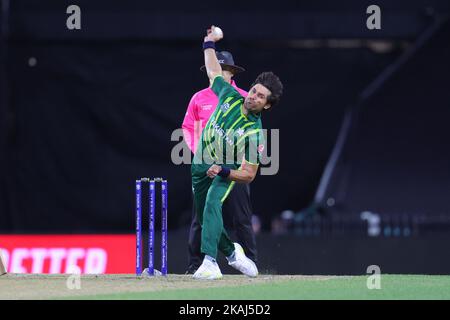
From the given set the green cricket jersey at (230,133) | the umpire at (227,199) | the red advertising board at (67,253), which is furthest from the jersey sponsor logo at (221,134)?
the red advertising board at (67,253)

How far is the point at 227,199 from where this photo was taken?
730 cm

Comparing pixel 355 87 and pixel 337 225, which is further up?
pixel 355 87

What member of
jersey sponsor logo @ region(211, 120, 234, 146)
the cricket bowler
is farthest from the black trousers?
jersey sponsor logo @ region(211, 120, 234, 146)

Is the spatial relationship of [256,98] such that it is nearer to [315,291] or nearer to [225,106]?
[225,106]

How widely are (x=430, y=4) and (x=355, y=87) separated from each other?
839mm

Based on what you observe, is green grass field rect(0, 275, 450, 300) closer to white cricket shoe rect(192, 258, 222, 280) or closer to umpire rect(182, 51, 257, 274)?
white cricket shoe rect(192, 258, 222, 280)

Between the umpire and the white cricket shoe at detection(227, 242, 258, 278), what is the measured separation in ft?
1.15

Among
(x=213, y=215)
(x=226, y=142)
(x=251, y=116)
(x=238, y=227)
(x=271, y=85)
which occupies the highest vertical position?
(x=271, y=85)

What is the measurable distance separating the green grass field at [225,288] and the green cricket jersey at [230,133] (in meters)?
0.69

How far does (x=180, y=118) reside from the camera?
9188 millimetres

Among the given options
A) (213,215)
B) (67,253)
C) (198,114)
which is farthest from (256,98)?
(67,253)

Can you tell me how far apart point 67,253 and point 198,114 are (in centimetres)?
190
